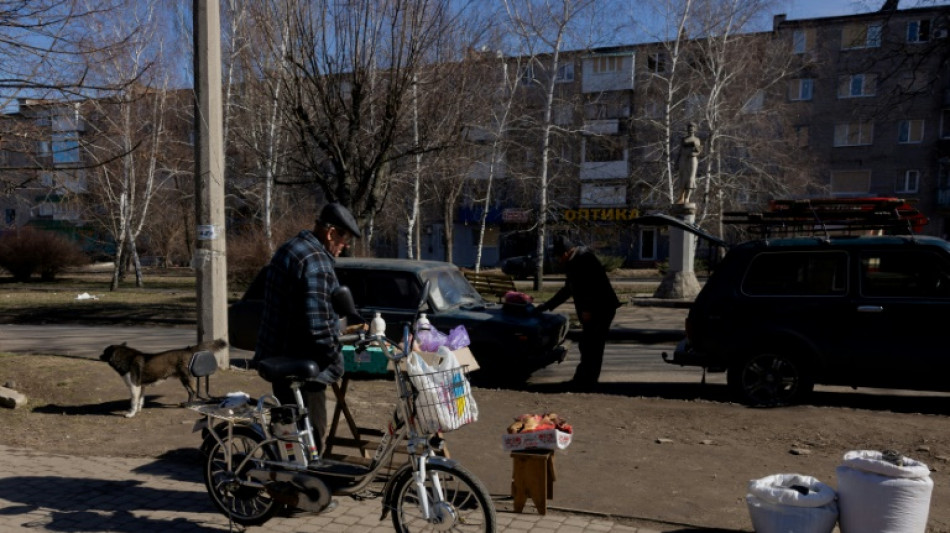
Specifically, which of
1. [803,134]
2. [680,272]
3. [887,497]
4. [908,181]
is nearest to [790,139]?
[803,134]

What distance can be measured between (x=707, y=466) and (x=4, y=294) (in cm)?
2675

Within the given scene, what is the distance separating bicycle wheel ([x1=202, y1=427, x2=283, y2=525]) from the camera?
4484 mm

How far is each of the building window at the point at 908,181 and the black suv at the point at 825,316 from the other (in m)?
42.5

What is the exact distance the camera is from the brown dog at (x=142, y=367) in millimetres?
7176

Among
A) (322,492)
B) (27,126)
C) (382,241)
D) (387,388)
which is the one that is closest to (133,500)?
(322,492)

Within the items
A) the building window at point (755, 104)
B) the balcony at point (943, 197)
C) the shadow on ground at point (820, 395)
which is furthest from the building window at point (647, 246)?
the shadow on ground at point (820, 395)

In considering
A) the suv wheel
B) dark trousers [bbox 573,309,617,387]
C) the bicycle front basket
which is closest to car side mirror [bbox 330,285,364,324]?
the bicycle front basket

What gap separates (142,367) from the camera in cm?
721

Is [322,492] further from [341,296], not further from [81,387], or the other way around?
[81,387]

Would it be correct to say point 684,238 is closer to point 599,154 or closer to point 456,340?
point 456,340

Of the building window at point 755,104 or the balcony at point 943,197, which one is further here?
the balcony at point 943,197

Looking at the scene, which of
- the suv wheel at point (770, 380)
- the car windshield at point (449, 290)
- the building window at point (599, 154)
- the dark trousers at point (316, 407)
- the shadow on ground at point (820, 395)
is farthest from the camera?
the building window at point (599, 154)

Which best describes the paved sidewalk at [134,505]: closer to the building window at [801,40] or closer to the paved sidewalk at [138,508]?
the paved sidewalk at [138,508]

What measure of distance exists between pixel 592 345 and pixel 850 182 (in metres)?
43.3
